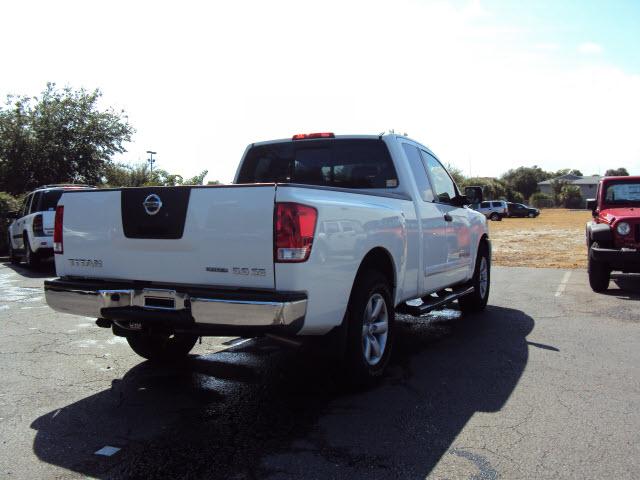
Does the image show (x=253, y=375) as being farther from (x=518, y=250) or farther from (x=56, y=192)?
(x=518, y=250)

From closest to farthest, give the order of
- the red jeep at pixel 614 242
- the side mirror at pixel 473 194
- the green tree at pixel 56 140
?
the side mirror at pixel 473 194
the red jeep at pixel 614 242
the green tree at pixel 56 140

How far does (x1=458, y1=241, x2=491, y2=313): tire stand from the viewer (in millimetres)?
7699

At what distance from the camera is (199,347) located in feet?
19.6

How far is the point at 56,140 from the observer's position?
26.3 meters

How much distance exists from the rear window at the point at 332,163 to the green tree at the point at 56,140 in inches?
910

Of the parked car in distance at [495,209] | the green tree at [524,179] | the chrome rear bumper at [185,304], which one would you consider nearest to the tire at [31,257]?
the chrome rear bumper at [185,304]

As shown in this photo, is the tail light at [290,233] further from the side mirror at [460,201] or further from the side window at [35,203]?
the side window at [35,203]

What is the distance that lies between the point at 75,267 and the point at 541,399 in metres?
3.67

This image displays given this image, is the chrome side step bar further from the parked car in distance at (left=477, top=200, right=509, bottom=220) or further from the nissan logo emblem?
the parked car in distance at (left=477, top=200, right=509, bottom=220)

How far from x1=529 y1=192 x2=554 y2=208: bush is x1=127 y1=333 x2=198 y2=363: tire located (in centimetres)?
8648

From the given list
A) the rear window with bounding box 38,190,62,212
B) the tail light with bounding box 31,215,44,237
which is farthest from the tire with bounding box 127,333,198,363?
the rear window with bounding box 38,190,62,212

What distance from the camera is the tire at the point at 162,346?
17.1ft

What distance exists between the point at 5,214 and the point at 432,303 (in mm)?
16610

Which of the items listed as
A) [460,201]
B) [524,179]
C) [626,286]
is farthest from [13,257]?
[524,179]
